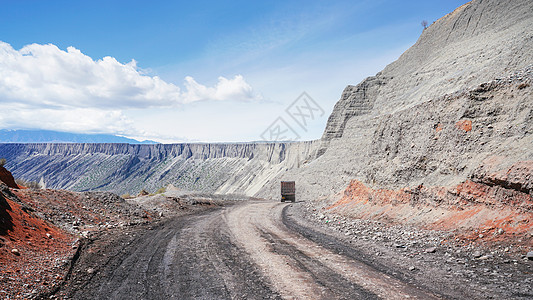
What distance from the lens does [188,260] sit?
793 cm

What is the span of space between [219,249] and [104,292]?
4.02 m

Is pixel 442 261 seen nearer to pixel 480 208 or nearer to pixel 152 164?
pixel 480 208

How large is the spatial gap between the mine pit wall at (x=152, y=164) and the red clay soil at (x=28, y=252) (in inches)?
3665

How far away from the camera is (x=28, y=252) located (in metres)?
6.99

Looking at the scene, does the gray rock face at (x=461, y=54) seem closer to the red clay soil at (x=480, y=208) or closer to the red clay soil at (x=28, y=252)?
the red clay soil at (x=480, y=208)

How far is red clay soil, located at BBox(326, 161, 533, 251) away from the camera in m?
7.64

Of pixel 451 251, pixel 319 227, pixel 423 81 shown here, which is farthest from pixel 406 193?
pixel 423 81

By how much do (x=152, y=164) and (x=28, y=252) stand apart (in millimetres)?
153913

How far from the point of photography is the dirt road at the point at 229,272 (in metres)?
5.56

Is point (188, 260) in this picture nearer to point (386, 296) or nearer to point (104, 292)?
point (104, 292)

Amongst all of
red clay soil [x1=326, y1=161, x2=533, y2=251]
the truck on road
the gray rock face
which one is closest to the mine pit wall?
the gray rock face

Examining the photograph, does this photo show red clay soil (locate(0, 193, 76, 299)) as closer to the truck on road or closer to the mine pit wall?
the truck on road

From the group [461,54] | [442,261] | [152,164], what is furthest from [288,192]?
[152,164]

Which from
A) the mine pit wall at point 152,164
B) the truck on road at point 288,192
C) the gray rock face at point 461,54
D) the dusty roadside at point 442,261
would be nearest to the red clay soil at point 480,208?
the dusty roadside at point 442,261
